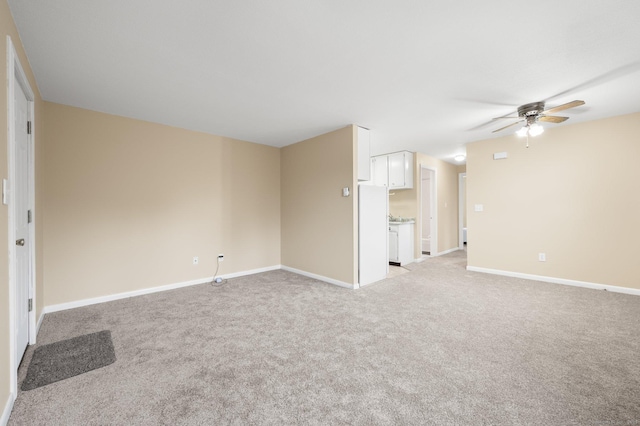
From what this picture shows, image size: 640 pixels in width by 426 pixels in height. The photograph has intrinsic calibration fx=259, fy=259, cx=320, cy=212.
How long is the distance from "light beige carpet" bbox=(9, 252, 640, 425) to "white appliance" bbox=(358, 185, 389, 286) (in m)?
0.68

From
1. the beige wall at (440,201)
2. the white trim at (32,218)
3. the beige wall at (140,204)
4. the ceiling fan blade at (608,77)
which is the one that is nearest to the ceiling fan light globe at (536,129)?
the ceiling fan blade at (608,77)

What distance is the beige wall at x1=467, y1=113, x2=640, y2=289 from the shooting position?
362 centimetres

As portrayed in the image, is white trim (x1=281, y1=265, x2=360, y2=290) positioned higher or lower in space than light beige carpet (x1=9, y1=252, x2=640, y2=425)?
higher

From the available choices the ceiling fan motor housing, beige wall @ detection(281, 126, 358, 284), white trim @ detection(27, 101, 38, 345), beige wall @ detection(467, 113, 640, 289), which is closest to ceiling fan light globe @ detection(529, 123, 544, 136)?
the ceiling fan motor housing

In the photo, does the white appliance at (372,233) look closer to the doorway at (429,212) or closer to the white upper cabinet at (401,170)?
the white upper cabinet at (401,170)

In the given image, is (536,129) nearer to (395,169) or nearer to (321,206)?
(395,169)

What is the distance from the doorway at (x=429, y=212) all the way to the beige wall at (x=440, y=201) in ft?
0.50

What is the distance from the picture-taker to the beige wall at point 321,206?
3.99 metres

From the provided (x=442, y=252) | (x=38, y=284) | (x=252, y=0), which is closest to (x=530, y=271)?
(x=442, y=252)

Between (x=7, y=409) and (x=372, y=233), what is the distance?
3.97m

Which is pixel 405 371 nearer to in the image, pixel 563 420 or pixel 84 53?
pixel 563 420

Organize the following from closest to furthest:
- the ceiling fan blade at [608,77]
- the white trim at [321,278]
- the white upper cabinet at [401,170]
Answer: the ceiling fan blade at [608,77] < the white trim at [321,278] < the white upper cabinet at [401,170]

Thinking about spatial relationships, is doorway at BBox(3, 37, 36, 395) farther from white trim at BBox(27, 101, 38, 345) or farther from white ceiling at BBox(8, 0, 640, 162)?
white ceiling at BBox(8, 0, 640, 162)

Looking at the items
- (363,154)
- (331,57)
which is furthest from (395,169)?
(331,57)
